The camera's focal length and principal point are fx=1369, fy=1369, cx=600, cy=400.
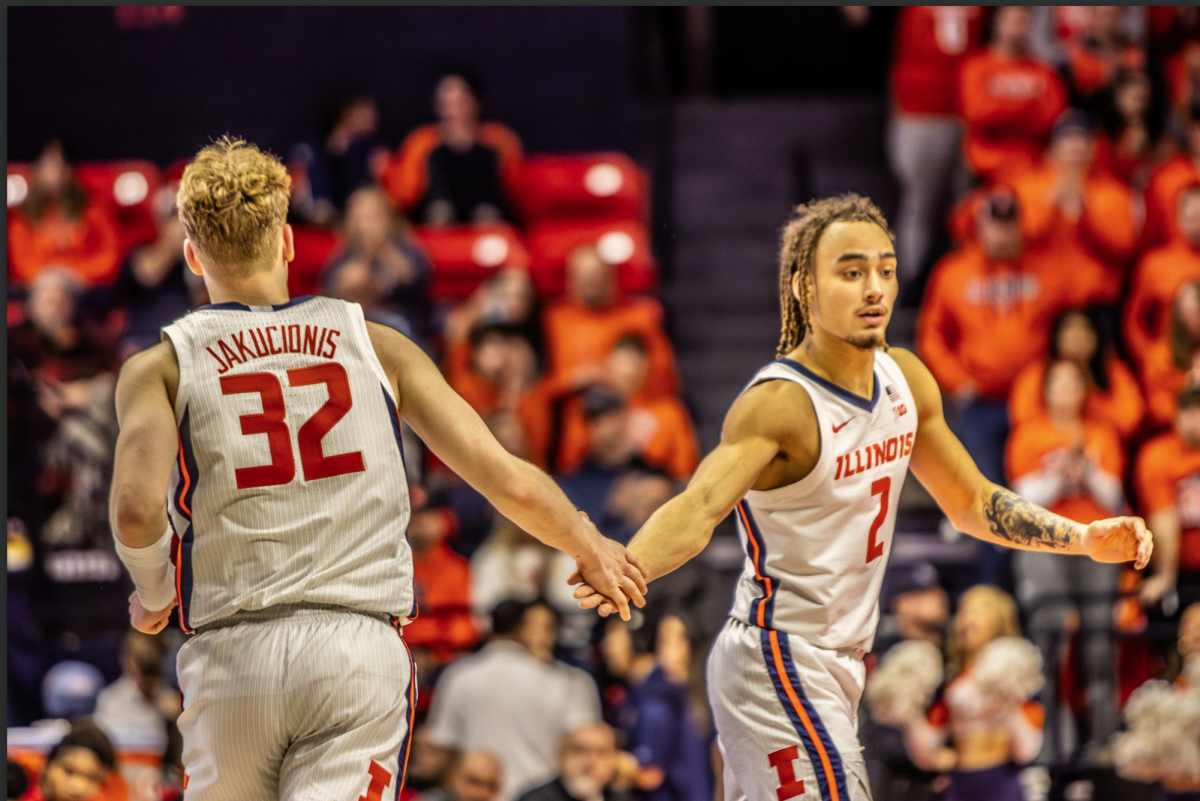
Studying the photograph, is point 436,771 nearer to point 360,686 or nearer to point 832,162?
point 360,686

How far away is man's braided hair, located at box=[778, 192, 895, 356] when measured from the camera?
12.6ft

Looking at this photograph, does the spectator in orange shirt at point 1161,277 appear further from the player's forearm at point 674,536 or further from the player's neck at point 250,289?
the player's neck at point 250,289

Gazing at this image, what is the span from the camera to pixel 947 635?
21.3 ft

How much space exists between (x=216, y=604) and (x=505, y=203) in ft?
23.5

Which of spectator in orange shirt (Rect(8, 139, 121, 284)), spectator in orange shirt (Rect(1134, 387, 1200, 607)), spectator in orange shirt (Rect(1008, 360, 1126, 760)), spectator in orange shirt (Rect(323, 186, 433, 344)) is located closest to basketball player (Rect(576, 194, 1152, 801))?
spectator in orange shirt (Rect(1008, 360, 1126, 760))

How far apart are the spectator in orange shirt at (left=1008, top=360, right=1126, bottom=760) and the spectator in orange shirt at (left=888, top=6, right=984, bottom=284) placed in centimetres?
186

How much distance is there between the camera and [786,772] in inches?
136

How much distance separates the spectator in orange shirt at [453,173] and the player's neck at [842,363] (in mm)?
6163

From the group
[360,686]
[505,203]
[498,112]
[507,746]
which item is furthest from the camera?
[498,112]

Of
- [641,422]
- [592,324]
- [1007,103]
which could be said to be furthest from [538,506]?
[1007,103]

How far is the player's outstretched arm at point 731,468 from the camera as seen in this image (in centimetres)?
354

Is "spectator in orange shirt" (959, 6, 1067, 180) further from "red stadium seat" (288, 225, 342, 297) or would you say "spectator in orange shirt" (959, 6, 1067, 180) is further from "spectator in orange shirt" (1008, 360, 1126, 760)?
"red stadium seat" (288, 225, 342, 297)

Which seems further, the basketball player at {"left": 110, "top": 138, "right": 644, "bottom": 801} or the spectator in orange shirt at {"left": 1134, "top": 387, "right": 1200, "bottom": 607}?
the spectator in orange shirt at {"left": 1134, "top": 387, "right": 1200, "bottom": 607}

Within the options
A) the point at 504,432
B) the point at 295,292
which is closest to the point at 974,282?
the point at 504,432
